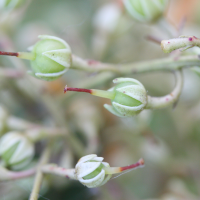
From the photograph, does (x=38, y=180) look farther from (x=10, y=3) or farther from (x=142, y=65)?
(x=10, y=3)

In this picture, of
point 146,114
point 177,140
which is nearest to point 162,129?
point 177,140

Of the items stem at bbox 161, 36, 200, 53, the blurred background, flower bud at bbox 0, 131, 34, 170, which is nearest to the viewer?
stem at bbox 161, 36, 200, 53

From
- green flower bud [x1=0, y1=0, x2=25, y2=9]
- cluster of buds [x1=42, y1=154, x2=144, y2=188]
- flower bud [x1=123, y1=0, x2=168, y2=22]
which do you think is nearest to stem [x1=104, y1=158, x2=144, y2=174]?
cluster of buds [x1=42, y1=154, x2=144, y2=188]

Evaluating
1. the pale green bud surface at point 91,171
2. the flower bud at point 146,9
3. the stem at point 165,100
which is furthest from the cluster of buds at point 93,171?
the flower bud at point 146,9

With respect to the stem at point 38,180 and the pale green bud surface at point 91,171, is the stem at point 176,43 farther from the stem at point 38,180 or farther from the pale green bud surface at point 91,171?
the stem at point 38,180

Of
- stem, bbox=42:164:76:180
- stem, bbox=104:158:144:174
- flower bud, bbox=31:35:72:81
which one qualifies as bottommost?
stem, bbox=104:158:144:174

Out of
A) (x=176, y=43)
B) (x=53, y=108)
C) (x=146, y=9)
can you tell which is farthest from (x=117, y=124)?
(x=176, y=43)

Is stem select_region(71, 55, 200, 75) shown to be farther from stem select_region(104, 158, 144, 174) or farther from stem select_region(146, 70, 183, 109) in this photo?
stem select_region(104, 158, 144, 174)
